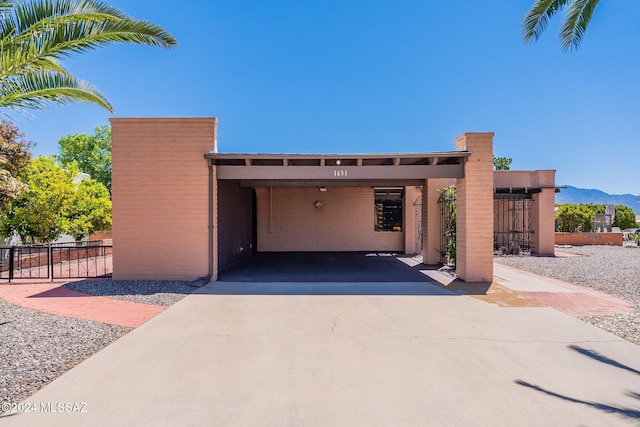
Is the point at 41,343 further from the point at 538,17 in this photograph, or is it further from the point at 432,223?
the point at 432,223

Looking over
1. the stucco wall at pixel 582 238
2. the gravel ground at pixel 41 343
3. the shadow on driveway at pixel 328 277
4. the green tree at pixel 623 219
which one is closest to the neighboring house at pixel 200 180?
the shadow on driveway at pixel 328 277

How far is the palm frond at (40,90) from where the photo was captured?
16.6ft

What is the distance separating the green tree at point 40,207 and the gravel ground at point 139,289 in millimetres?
5792

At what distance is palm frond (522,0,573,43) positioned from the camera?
6234mm

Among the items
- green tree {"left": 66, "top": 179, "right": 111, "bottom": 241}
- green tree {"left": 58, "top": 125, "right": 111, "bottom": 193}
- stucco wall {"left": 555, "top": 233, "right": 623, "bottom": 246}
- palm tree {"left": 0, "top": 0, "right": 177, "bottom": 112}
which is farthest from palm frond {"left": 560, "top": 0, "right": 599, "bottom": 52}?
green tree {"left": 58, "top": 125, "right": 111, "bottom": 193}

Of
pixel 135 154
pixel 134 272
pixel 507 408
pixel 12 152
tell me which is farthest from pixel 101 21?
pixel 12 152

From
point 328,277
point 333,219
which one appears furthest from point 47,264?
point 333,219

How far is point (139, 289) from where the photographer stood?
25.5ft

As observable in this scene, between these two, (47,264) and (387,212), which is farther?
(387,212)

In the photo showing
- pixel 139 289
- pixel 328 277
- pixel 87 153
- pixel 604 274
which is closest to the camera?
pixel 139 289

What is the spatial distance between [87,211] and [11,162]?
486 cm

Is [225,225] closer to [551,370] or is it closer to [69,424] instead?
[69,424]

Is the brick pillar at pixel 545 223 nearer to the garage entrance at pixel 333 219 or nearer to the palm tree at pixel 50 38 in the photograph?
the garage entrance at pixel 333 219

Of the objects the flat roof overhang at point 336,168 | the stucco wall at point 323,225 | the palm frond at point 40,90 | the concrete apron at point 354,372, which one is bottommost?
the concrete apron at point 354,372
